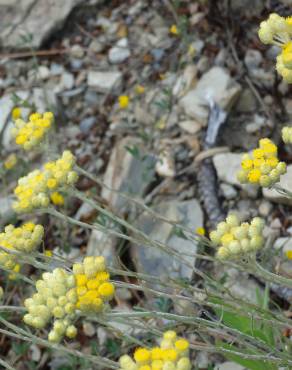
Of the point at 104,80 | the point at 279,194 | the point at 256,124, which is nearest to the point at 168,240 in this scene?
the point at 279,194

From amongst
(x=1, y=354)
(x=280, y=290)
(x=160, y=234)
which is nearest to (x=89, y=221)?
(x=160, y=234)

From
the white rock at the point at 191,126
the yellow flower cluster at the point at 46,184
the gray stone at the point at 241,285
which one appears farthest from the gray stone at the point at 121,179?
the yellow flower cluster at the point at 46,184

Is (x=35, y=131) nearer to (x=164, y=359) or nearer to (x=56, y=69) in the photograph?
(x=164, y=359)

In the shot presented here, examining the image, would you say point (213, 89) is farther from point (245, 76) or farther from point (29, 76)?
point (29, 76)

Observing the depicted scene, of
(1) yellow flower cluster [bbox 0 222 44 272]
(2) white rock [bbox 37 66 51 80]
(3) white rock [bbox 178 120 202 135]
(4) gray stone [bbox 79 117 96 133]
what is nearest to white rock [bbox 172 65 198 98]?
(3) white rock [bbox 178 120 202 135]

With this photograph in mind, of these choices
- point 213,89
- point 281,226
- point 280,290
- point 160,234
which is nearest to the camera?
point 280,290

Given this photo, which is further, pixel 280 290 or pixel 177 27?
pixel 177 27

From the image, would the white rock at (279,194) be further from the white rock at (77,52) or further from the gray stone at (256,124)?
the white rock at (77,52)
